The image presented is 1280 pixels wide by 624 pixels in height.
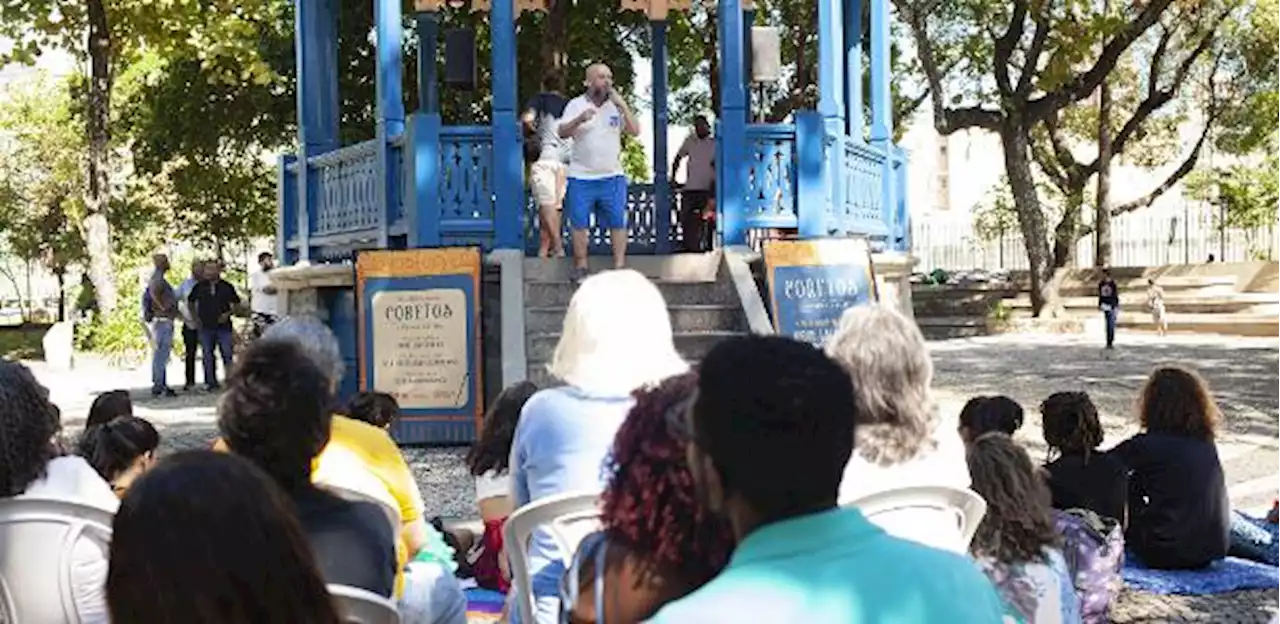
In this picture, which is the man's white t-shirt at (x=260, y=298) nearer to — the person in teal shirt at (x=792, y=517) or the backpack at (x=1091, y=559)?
the backpack at (x=1091, y=559)

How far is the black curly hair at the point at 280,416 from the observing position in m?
3.26

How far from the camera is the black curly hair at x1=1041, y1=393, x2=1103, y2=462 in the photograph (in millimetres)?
6055

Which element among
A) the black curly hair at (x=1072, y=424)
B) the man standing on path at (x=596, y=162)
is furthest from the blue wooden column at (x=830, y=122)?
the black curly hair at (x=1072, y=424)

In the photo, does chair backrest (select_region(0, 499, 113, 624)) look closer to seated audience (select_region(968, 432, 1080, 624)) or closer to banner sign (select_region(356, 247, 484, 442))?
seated audience (select_region(968, 432, 1080, 624))

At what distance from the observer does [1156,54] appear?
30.8m

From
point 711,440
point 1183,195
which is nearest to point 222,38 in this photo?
point 711,440

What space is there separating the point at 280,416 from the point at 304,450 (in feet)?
0.28

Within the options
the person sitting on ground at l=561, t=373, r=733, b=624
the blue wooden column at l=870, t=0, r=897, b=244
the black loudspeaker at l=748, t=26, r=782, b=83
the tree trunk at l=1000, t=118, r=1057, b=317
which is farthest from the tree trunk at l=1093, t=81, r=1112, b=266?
the person sitting on ground at l=561, t=373, r=733, b=624

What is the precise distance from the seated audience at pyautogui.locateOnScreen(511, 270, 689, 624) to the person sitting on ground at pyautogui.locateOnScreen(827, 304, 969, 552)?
0.46 m

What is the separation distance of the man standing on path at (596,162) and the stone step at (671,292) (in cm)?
15

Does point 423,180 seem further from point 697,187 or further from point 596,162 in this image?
point 697,187

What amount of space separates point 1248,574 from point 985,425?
1.82 meters

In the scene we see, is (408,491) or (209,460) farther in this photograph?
(408,491)

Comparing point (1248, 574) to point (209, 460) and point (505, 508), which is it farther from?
point (209, 460)
